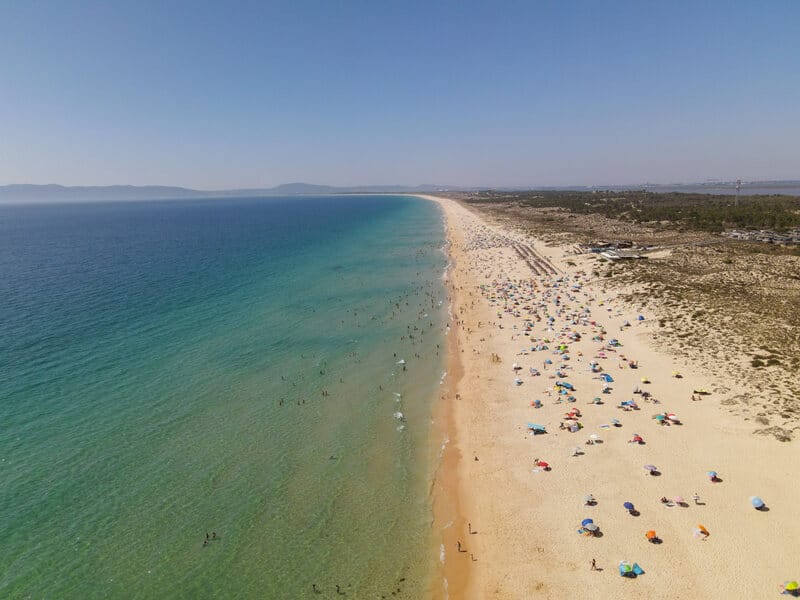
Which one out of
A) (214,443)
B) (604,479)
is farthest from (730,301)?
(214,443)

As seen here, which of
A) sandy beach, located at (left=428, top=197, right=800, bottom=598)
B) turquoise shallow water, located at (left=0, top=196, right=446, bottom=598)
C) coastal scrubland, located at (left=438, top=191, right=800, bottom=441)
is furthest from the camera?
coastal scrubland, located at (left=438, top=191, right=800, bottom=441)

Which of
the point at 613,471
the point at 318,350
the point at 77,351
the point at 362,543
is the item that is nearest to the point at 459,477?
the point at 362,543

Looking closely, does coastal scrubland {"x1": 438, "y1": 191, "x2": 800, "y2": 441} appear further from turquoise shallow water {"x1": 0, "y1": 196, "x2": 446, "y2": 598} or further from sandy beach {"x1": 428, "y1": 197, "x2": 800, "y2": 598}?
turquoise shallow water {"x1": 0, "y1": 196, "x2": 446, "y2": 598}

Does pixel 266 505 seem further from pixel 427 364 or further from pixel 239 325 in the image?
pixel 239 325

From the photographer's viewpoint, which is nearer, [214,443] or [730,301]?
[214,443]

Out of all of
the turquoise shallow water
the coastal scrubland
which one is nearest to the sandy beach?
the coastal scrubland

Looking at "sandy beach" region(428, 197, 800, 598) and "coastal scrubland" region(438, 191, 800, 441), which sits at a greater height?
"coastal scrubland" region(438, 191, 800, 441)

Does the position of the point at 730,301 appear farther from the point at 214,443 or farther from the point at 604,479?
the point at 214,443
